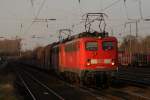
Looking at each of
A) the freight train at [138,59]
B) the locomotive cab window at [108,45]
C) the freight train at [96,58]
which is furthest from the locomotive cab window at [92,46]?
the freight train at [138,59]

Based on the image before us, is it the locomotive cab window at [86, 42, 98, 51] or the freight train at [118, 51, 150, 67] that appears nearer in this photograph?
the locomotive cab window at [86, 42, 98, 51]

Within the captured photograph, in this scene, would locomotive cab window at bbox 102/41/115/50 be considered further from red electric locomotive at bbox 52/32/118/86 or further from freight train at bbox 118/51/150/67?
freight train at bbox 118/51/150/67

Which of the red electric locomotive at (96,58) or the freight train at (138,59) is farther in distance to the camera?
the freight train at (138,59)

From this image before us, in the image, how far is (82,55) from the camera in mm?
24141

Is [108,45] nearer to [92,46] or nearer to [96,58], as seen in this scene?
[92,46]

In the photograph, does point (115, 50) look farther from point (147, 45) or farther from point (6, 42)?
point (6, 42)

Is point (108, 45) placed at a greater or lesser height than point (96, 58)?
greater

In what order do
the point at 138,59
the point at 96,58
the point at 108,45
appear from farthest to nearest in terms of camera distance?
the point at 138,59 → the point at 108,45 → the point at 96,58

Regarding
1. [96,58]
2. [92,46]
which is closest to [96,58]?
[96,58]

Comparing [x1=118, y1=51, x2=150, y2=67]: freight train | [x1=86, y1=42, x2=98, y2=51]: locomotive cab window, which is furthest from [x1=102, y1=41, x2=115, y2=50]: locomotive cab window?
[x1=118, y1=51, x2=150, y2=67]: freight train

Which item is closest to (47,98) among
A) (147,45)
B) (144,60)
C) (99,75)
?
(99,75)

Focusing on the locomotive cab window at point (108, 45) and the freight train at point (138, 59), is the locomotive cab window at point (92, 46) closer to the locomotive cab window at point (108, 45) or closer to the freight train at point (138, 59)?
the locomotive cab window at point (108, 45)

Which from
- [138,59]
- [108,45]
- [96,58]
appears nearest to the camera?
[96,58]

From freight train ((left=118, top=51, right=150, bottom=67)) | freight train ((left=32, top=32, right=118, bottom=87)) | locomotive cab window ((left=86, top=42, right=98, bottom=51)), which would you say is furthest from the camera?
Answer: freight train ((left=118, top=51, right=150, bottom=67))
